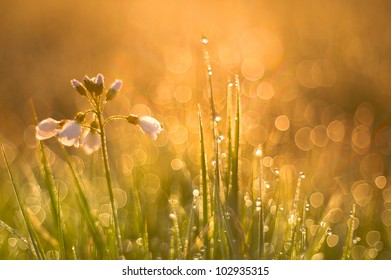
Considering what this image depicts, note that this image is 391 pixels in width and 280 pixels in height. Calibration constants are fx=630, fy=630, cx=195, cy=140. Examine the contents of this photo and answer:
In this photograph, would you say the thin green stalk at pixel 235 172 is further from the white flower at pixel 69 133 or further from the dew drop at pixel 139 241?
the white flower at pixel 69 133

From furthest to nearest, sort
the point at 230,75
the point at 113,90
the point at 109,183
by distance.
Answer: the point at 230,75, the point at 113,90, the point at 109,183

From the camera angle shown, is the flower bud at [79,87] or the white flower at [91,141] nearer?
the flower bud at [79,87]

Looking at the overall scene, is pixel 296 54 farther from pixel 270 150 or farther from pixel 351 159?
pixel 270 150

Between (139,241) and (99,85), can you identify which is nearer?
(99,85)

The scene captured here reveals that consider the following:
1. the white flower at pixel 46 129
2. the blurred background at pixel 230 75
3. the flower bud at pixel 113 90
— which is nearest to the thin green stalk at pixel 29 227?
the white flower at pixel 46 129

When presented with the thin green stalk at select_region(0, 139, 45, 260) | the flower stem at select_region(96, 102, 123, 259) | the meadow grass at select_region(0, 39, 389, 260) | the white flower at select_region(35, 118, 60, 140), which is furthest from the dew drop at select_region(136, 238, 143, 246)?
the white flower at select_region(35, 118, 60, 140)

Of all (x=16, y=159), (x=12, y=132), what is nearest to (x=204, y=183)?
(x=16, y=159)

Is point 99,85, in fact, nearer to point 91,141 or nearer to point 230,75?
point 91,141

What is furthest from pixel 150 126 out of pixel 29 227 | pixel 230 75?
pixel 230 75
